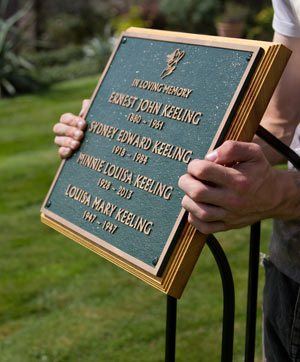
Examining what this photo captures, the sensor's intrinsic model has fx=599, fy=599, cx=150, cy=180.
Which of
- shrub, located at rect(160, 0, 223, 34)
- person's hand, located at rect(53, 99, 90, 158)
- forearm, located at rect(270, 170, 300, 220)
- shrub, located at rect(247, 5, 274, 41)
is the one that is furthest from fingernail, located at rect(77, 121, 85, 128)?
shrub, located at rect(160, 0, 223, 34)

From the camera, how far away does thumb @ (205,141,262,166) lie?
4.76ft

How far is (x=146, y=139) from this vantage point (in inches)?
71.7

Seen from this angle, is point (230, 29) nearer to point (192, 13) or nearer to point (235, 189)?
point (192, 13)

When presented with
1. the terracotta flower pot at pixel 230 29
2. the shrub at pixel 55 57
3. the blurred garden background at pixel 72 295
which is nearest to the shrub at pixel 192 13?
the terracotta flower pot at pixel 230 29

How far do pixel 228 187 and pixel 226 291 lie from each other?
0.45 metres

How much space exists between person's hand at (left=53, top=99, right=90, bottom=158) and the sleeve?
0.71 metres

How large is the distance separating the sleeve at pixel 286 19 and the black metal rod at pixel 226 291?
732mm

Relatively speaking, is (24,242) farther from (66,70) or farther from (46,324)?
Answer: (66,70)

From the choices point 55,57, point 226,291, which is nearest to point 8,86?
point 55,57

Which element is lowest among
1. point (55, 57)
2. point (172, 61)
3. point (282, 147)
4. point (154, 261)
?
point (154, 261)

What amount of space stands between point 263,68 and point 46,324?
2583mm

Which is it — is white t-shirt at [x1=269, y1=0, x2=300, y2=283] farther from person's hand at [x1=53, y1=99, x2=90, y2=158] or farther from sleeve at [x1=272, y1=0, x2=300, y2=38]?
person's hand at [x1=53, y1=99, x2=90, y2=158]

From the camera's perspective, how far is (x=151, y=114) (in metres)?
1.84

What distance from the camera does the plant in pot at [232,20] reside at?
44.8ft
